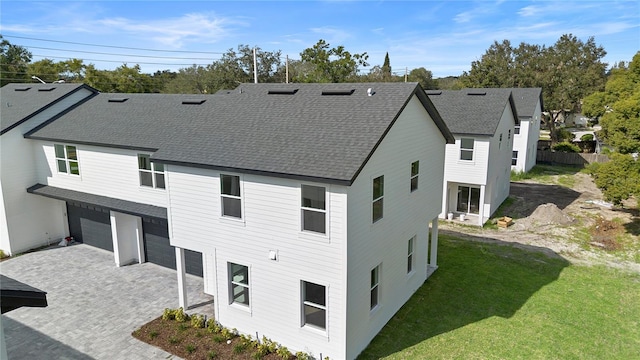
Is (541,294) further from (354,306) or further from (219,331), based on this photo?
(219,331)

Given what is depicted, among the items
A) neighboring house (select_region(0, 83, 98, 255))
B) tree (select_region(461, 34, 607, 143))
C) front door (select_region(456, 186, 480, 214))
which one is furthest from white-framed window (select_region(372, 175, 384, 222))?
tree (select_region(461, 34, 607, 143))

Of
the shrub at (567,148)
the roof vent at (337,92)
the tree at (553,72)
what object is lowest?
the shrub at (567,148)

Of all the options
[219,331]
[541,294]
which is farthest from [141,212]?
[541,294]

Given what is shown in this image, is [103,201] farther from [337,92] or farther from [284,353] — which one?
[337,92]

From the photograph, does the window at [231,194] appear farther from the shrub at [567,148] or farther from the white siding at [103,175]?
the shrub at [567,148]

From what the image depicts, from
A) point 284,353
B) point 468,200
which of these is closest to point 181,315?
point 284,353

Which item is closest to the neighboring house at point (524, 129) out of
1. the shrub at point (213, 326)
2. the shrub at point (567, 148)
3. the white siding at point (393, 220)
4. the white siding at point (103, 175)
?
the shrub at point (567, 148)
